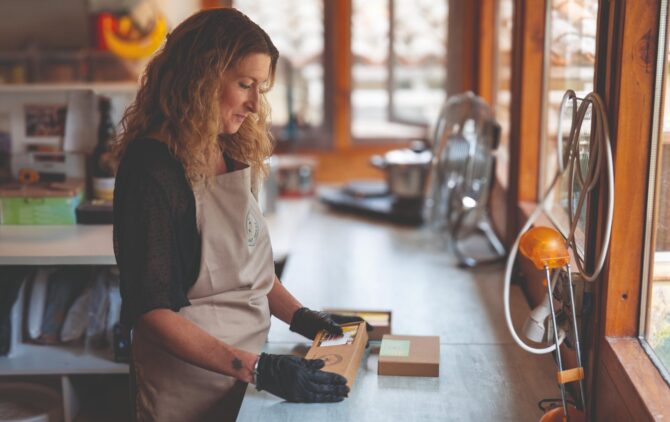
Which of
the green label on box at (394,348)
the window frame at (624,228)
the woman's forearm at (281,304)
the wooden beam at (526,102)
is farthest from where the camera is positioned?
the wooden beam at (526,102)

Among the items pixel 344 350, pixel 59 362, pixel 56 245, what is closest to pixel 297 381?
pixel 344 350

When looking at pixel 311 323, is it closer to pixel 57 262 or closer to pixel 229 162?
pixel 229 162

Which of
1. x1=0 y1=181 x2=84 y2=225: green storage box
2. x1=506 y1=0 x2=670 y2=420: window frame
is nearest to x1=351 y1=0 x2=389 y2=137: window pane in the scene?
x1=0 y1=181 x2=84 y2=225: green storage box

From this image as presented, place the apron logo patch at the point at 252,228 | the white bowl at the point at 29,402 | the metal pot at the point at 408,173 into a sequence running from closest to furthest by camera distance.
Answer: the apron logo patch at the point at 252,228, the white bowl at the point at 29,402, the metal pot at the point at 408,173

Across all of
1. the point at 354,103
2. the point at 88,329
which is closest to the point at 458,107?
the point at 88,329

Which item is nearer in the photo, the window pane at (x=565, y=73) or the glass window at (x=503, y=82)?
the window pane at (x=565, y=73)

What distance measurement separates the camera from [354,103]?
5.21 meters

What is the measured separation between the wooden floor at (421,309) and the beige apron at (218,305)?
155 millimetres

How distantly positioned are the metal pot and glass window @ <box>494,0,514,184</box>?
35 cm

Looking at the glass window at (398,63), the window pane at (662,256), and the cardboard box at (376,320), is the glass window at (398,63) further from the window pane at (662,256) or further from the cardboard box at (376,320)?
the window pane at (662,256)

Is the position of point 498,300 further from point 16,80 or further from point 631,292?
point 16,80

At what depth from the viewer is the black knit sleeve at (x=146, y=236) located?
1.66 meters

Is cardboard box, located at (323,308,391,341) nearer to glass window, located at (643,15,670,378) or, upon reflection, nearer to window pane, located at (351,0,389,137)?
glass window, located at (643,15,670,378)

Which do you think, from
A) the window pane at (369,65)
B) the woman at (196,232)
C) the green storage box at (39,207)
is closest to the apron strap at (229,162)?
the woman at (196,232)
